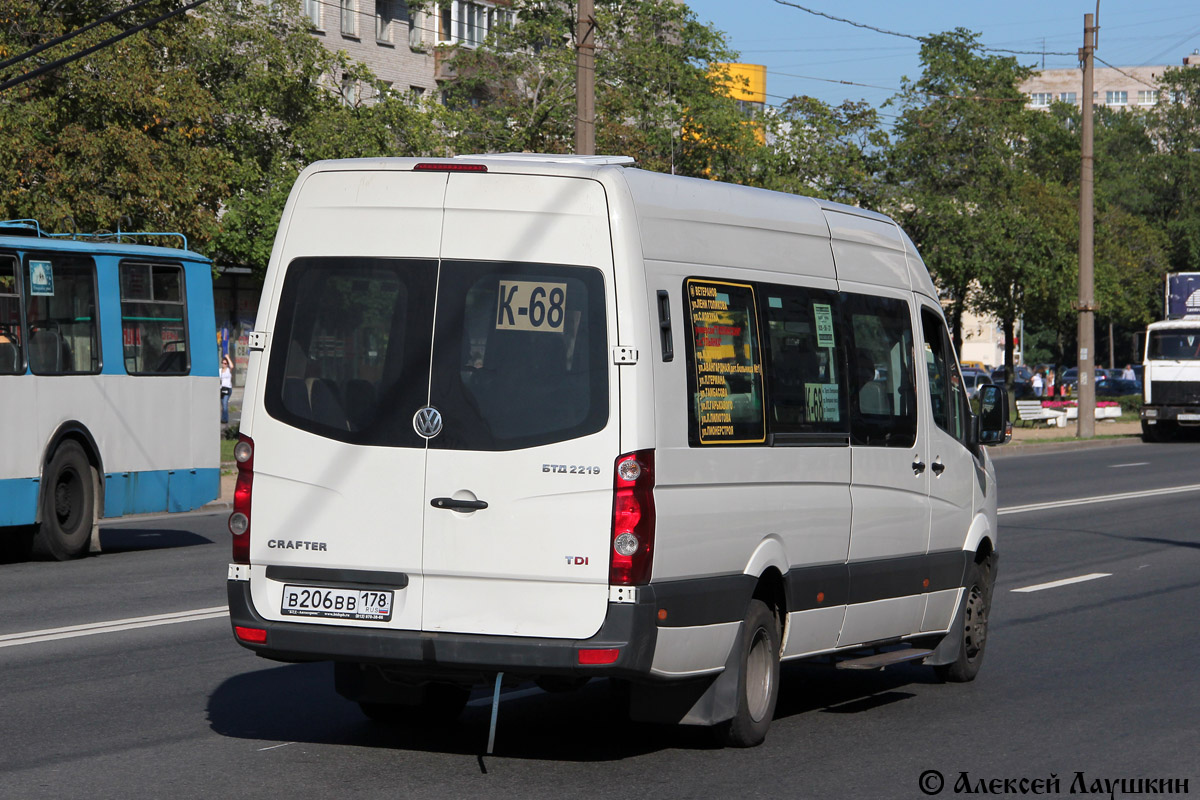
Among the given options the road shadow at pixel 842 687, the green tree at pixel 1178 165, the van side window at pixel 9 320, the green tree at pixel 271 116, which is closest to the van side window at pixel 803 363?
the road shadow at pixel 842 687

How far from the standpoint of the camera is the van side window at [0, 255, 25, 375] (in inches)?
589

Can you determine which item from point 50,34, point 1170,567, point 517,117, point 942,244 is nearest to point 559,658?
point 1170,567

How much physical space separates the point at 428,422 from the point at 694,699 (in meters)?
1.61

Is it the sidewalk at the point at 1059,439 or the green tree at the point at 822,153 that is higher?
the green tree at the point at 822,153

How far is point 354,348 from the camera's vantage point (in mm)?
6926

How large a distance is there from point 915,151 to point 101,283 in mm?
38525

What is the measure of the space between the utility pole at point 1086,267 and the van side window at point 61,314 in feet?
95.1

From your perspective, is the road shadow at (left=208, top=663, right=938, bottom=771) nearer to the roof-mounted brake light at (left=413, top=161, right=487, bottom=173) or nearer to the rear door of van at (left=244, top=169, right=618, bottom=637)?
the rear door of van at (left=244, top=169, right=618, bottom=637)

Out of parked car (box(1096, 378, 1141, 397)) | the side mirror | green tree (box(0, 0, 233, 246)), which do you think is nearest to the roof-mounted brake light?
the side mirror

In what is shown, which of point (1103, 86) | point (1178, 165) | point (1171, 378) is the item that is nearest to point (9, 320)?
point (1171, 378)

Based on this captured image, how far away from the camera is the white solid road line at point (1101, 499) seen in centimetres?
2155

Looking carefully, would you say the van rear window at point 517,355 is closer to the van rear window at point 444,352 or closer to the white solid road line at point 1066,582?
the van rear window at point 444,352

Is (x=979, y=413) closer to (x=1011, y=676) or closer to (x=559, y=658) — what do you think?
(x=1011, y=676)

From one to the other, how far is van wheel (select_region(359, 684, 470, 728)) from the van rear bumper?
102 cm
